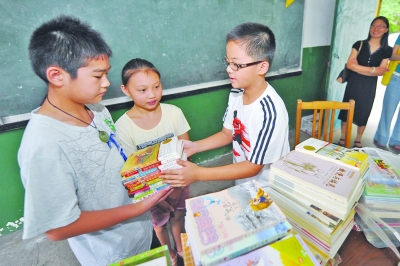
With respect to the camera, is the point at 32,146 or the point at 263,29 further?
the point at 263,29

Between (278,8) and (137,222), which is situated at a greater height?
(278,8)

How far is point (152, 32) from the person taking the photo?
2398mm

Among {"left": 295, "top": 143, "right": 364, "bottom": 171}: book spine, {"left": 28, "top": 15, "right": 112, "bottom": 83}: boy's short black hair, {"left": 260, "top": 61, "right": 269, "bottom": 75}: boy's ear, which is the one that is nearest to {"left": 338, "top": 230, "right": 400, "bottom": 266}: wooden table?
{"left": 295, "top": 143, "right": 364, "bottom": 171}: book spine

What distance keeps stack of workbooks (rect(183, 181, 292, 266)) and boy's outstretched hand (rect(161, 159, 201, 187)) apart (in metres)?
0.42

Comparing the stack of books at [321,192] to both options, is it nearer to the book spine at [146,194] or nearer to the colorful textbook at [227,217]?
the colorful textbook at [227,217]

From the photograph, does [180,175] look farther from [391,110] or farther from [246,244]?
[391,110]

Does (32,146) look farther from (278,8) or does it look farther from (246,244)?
(278,8)

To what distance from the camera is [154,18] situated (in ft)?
7.77

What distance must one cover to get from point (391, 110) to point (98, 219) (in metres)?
4.59

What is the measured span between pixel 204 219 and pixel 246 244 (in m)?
0.15

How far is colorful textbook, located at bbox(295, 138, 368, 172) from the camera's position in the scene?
0.97 metres

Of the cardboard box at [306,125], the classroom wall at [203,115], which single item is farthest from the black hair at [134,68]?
the cardboard box at [306,125]

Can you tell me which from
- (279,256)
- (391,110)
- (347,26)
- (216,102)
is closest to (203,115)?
(216,102)

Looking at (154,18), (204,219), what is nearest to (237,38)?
(204,219)
